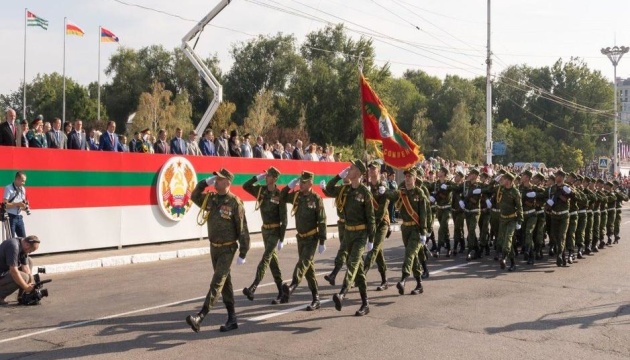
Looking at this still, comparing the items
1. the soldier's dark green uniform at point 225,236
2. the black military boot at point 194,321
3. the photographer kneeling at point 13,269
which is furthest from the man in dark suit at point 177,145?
the black military boot at point 194,321

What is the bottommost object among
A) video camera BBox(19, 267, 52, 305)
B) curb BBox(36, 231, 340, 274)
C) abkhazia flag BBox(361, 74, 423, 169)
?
video camera BBox(19, 267, 52, 305)

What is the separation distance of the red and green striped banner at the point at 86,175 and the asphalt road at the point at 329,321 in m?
2.30

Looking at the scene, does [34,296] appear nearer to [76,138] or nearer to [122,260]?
[122,260]

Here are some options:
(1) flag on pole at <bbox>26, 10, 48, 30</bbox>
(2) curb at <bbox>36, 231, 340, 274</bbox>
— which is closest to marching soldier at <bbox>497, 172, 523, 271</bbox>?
(2) curb at <bbox>36, 231, 340, 274</bbox>

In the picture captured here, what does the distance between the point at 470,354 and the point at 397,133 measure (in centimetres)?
762

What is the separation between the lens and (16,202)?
40.2 ft

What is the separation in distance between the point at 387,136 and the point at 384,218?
3.78 meters

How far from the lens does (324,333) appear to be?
805 cm

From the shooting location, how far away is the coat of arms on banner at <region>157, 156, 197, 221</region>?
1658 cm

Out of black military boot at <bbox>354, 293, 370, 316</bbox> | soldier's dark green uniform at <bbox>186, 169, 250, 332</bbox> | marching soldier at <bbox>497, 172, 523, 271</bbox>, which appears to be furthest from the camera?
marching soldier at <bbox>497, 172, 523, 271</bbox>

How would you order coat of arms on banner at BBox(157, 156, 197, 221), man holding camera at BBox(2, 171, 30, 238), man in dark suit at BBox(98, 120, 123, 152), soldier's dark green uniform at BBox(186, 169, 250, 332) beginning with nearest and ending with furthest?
soldier's dark green uniform at BBox(186, 169, 250, 332), man holding camera at BBox(2, 171, 30, 238), man in dark suit at BBox(98, 120, 123, 152), coat of arms on banner at BBox(157, 156, 197, 221)

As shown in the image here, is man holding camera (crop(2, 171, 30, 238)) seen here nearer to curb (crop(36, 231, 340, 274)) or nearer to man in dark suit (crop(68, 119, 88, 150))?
curb (crop(36, 231, 340, 274))

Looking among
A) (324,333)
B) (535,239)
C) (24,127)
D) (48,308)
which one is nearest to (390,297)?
(324,333)

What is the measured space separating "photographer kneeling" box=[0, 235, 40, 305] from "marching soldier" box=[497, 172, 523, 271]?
29.7 ft
